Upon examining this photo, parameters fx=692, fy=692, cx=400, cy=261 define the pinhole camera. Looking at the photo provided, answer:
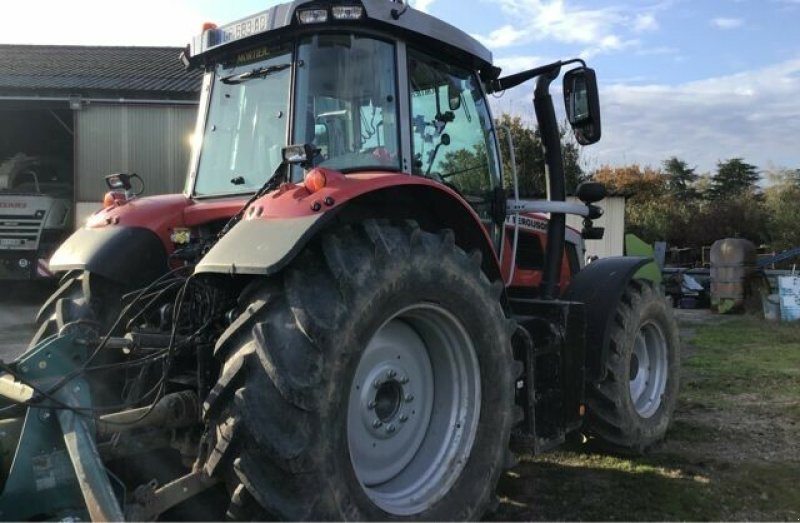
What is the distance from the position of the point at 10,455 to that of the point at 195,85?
14.4 m

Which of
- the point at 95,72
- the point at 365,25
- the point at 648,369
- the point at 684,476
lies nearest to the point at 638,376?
the point at 648,369

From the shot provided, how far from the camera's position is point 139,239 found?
3.61m

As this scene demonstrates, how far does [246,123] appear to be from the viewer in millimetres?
3791

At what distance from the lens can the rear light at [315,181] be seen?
107 inches

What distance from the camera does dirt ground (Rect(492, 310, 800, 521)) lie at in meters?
3.74

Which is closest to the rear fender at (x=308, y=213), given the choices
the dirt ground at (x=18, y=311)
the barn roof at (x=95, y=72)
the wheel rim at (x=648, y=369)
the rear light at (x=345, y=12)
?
the rear light at (x=345, y=12)

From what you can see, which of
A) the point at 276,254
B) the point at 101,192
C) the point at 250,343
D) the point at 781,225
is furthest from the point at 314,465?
the point at 781,225

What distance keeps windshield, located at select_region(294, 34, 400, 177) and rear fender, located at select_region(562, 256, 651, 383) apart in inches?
65.7

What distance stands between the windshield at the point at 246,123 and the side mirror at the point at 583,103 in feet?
5.87

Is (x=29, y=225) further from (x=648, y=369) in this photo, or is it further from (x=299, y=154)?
(x=299, y=154)

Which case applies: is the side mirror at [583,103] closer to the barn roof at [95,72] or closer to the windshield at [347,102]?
the windshield at [347,102]

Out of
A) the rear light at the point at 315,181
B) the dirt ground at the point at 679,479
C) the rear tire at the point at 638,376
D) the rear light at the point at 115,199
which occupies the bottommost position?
the dirt ground at the point at 679,479

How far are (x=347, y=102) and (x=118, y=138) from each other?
13433mm

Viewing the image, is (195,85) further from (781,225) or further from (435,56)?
(781,225)
